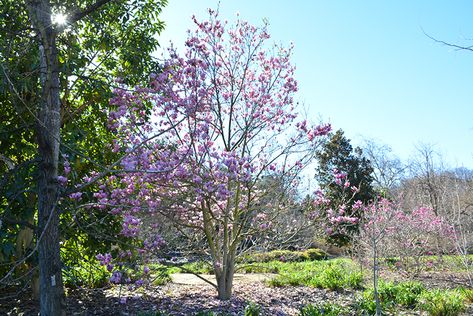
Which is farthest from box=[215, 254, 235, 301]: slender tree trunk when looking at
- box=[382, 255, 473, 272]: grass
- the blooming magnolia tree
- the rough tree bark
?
box=[382, 255, 473, 272]: grass

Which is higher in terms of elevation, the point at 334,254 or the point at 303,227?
the point at 303,227

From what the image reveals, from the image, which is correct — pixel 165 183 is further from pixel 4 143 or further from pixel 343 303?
pixel 343 303

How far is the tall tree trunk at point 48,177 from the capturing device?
2873mm

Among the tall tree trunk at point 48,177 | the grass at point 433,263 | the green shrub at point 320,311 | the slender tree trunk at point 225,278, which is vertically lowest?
the grass at point 433,263

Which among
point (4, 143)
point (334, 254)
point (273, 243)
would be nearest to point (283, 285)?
point (273, 243)

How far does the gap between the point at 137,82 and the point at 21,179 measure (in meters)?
2.33

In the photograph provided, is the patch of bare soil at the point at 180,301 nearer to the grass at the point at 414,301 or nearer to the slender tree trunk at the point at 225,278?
the slender tree trunk at the point at 225,278

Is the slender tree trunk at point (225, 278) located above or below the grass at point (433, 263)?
above

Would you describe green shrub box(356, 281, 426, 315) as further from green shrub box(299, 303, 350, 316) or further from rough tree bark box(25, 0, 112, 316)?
rough tree bark box(25, 0, 112, 316)

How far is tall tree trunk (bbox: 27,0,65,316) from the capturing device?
287 centimetres

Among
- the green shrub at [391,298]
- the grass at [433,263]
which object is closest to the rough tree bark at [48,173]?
the green shrub at [391,298]

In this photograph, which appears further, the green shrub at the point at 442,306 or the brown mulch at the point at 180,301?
the brown mulch at the point at 180,301

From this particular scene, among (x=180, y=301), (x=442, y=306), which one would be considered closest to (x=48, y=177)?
(x=180, y=301)

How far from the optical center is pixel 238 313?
536 centimetres
